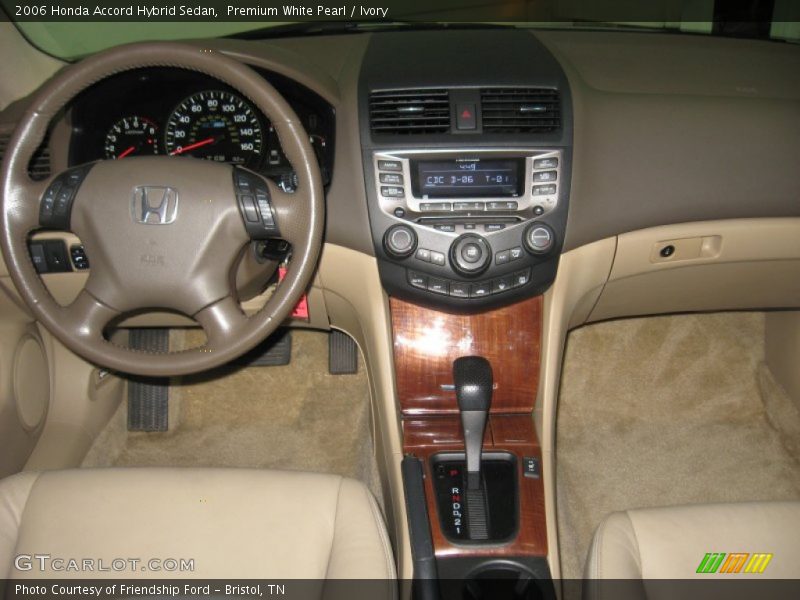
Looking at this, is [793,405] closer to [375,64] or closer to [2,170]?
[375,64]

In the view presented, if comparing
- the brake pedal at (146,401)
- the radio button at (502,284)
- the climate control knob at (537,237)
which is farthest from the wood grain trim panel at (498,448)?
the brake pedal at (146,401)

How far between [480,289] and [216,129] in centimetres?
68

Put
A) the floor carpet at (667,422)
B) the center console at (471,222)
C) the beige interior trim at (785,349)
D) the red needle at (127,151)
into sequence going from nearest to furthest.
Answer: the center console at (471,222)
the red needle at (127,151)
the floor carpet at (667,422)
the beige interior trim at (785,349)

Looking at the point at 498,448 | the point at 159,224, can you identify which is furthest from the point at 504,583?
the point at 159,224

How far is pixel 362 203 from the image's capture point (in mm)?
1541

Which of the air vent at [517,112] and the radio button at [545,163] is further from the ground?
the air vent at [517,112]

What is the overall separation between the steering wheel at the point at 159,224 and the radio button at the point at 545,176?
50 cm

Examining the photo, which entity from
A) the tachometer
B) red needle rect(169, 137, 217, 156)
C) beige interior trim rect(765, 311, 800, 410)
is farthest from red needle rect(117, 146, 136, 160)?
beige interior trim rect(765, 311, 800, 410)

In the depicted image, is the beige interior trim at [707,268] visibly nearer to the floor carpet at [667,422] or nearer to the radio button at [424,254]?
the floor carpet at [667,422]

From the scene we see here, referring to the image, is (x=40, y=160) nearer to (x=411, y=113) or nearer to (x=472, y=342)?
(x=411, y=113)

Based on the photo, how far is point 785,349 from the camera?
2.20 metres

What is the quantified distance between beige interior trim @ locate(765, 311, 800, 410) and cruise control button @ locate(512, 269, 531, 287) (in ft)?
3.51

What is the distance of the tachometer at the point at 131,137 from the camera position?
1.57 m

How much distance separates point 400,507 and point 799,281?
1.19 meters
